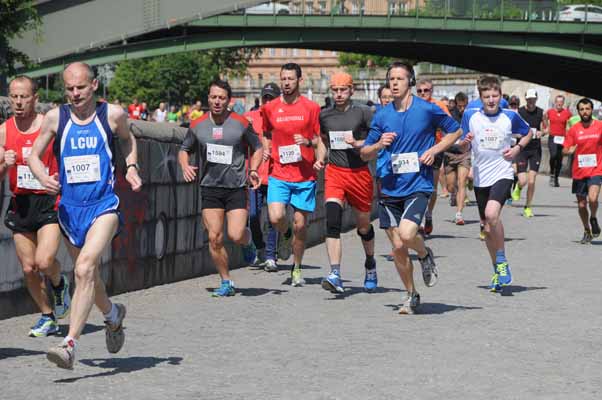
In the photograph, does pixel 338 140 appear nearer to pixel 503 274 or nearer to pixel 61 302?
pixel 503 274

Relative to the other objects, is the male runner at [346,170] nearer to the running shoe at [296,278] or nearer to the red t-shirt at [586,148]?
the running shoe at [296,278]

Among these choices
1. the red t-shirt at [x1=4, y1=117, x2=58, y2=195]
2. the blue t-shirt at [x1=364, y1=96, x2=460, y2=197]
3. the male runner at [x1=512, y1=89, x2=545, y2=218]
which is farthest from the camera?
the male runner at [x1=512, y1=89, x2=545, y2=218]

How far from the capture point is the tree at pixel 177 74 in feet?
378

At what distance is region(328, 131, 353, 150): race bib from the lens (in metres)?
12.8

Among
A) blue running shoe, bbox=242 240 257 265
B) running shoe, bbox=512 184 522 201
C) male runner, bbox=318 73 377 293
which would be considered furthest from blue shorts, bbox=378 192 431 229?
running shoe, bbox=512 184 522 201

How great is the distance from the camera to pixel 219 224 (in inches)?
493

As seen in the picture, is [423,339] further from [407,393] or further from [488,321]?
[407,393]

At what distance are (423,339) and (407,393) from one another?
7.03 feet

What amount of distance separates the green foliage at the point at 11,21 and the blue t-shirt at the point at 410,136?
35721mm

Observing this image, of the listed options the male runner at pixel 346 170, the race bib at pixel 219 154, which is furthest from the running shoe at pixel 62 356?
the male runner at pixel 346 170

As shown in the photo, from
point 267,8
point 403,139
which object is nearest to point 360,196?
point 403,139

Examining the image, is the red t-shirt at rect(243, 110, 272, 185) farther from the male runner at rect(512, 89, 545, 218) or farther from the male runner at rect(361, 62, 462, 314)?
the male runner at rect(512, 89, 545, 218)

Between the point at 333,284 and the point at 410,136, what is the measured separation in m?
1.71

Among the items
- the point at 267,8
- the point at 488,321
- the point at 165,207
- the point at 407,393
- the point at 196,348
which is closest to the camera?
the point at 407,393
